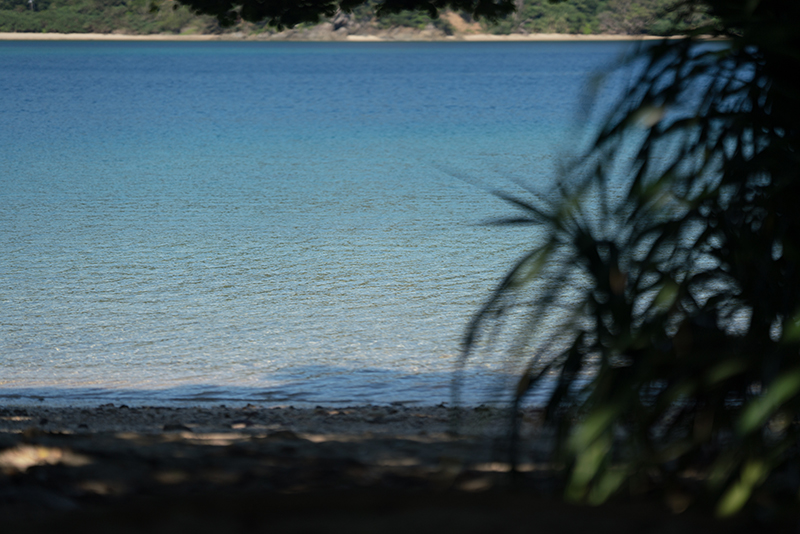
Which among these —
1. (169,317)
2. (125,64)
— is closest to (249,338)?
(169,317)

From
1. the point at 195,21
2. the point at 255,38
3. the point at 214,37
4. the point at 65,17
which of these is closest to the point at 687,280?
the point at 65,17

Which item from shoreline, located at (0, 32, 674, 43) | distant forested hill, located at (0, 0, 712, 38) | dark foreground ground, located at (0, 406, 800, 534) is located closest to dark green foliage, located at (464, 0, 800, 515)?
dark foreground ground, located at (0, 406, 800, 534)

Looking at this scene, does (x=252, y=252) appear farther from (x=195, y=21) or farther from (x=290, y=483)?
(x=195, y=21)

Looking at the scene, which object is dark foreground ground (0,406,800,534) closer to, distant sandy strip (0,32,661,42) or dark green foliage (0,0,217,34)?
dark green foliage (0,0,217,34)

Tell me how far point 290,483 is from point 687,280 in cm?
173

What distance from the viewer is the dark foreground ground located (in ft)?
7.11

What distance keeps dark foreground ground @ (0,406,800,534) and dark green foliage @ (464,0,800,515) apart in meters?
0.20

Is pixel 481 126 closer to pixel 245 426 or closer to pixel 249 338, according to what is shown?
pixel 249 338

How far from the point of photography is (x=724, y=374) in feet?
8.07

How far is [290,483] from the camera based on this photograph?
10.7 ft

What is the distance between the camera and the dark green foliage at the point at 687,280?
243 centimetres

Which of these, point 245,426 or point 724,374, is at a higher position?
point 724,374

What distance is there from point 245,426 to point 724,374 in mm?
3539

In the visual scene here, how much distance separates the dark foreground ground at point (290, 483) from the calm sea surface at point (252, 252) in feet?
3.84
